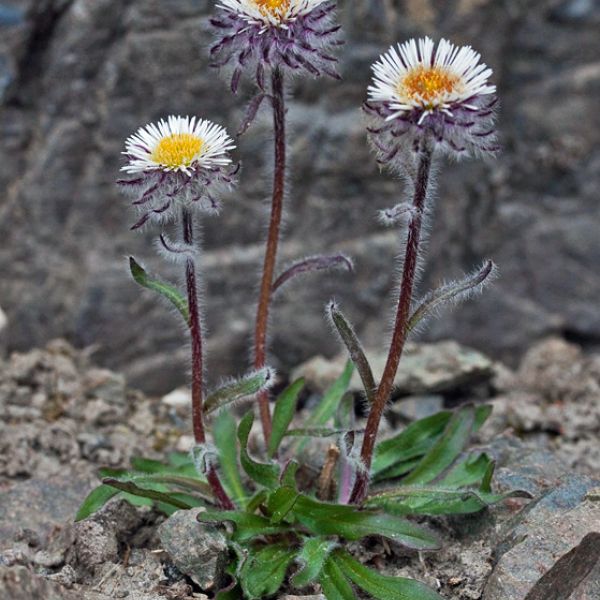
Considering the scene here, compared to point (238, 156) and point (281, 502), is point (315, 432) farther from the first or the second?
point (238, 156)

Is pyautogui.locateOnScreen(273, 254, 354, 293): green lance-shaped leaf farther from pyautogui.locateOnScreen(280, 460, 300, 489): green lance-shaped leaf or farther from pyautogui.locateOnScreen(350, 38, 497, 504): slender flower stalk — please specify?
pyautogui.locateOnScreen(280, 460, 300, 489): green lance-shaped leaf

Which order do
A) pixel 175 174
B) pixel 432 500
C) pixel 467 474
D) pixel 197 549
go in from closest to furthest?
pixel 175 174 → pixel 197 549 → pixel 432 500 → pixel 467 474

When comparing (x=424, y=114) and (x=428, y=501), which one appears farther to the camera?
(x=428, y=501)

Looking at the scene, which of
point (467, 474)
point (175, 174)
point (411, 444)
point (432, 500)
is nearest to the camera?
point (175, 174)

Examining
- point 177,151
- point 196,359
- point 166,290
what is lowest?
point 196,359

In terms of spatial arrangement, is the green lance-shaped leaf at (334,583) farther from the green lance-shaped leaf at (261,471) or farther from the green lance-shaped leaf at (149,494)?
the green lance-shaped leaf at (149,494)

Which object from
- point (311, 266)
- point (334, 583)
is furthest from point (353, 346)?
point (334, 583)

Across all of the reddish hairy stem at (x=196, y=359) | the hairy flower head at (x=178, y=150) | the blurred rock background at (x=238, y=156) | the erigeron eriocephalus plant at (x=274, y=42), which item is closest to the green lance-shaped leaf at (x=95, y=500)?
the reddish hairy stem at (x=196, y=359)

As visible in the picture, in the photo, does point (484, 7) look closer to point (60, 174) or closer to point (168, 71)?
point (168, 71)
